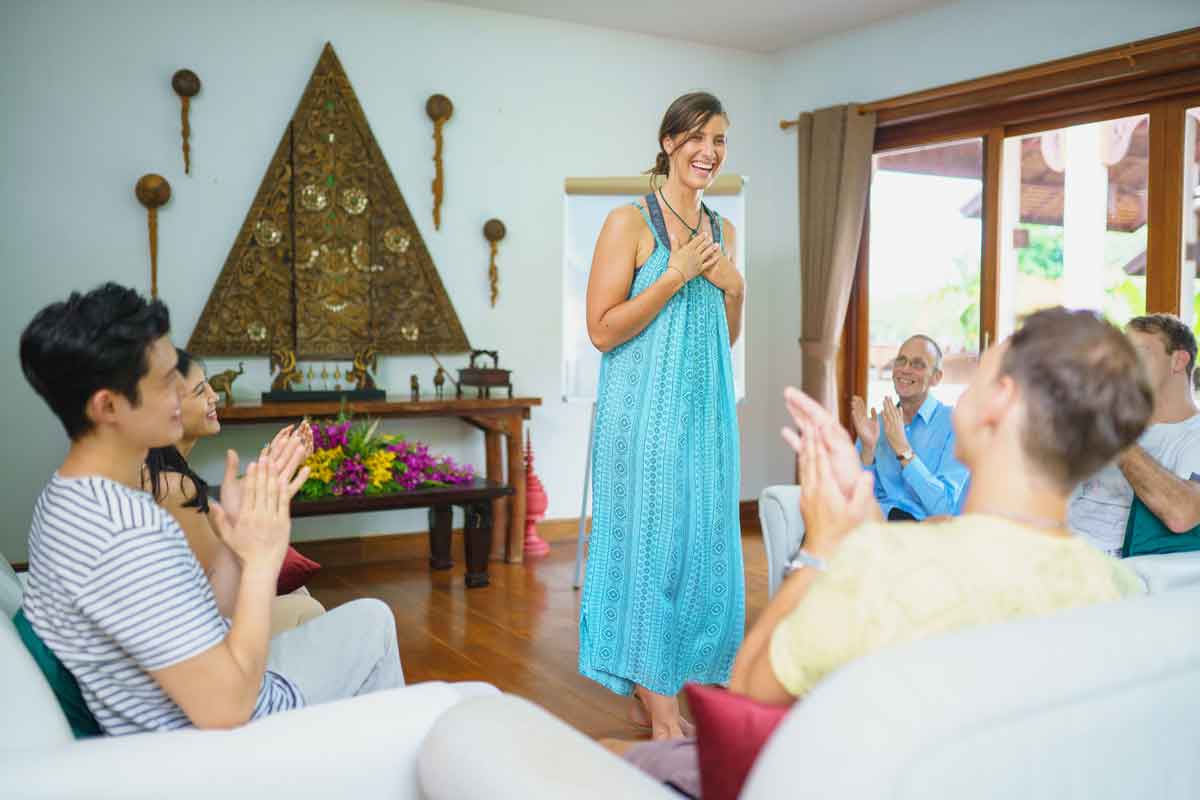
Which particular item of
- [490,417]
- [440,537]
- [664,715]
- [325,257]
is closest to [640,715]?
[664,715]

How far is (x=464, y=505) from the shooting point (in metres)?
4.80

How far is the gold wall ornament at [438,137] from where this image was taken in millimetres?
5406

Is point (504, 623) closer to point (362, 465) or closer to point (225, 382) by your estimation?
point (362, 465)

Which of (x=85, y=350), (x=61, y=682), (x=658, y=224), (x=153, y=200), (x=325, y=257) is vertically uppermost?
(x=153, y=200)

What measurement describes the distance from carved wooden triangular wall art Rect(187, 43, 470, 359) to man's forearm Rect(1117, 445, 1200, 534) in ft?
11.7

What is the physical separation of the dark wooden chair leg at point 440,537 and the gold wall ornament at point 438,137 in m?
1.46

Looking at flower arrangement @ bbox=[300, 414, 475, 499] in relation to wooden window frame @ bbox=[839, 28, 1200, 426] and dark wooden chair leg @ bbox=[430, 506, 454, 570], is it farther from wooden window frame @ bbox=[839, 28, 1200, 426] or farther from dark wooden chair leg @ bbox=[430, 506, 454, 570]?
wooden window frame @ bbox=[839, 28, 1200, 426]

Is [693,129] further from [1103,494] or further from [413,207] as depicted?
[413,207]

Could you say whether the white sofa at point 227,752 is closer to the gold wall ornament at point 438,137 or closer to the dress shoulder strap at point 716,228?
the dress shoulder strap at point 716,228

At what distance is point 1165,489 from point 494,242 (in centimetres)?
368

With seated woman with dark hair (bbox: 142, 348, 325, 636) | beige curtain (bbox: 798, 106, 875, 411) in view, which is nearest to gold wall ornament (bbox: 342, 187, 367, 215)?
beige curtain (bbox: 798, 106, 875, 411)

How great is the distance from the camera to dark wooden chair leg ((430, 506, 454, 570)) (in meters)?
5.03

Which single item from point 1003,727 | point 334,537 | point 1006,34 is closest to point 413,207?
point 334,537

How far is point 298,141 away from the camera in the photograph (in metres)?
5.12
